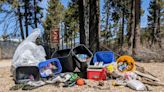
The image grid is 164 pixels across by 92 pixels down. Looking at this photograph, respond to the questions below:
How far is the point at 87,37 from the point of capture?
1553 centimetres

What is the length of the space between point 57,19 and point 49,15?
1.28 meters

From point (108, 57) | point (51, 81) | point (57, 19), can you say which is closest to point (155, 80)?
point (108, 57)

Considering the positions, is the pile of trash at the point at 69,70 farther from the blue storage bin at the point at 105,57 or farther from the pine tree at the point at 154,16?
the pine tree at the point at 154,16

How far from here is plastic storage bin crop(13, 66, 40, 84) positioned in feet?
27.0

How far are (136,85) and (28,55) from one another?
314cm

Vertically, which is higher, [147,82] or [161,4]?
[161,4]

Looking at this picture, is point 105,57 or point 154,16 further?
point 154,16

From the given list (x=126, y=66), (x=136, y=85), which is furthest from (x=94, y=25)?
(x=136, y=85)

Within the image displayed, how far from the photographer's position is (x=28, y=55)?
28.7 ft

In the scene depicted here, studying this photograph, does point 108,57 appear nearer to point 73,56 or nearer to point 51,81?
point 73,56

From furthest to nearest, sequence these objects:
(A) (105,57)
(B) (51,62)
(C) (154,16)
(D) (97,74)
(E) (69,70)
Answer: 1. (C) (154,16)
2. (A) (105,57)
3. (E) (69,70)
4. (B) (51,62)
5. (D) (97,74)

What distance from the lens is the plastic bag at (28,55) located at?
861 centimetres

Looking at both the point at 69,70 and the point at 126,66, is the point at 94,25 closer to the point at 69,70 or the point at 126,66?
the point at 69,70

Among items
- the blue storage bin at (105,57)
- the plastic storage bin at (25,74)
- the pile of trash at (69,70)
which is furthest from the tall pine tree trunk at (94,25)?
the plastic storage bin at (25,74)
